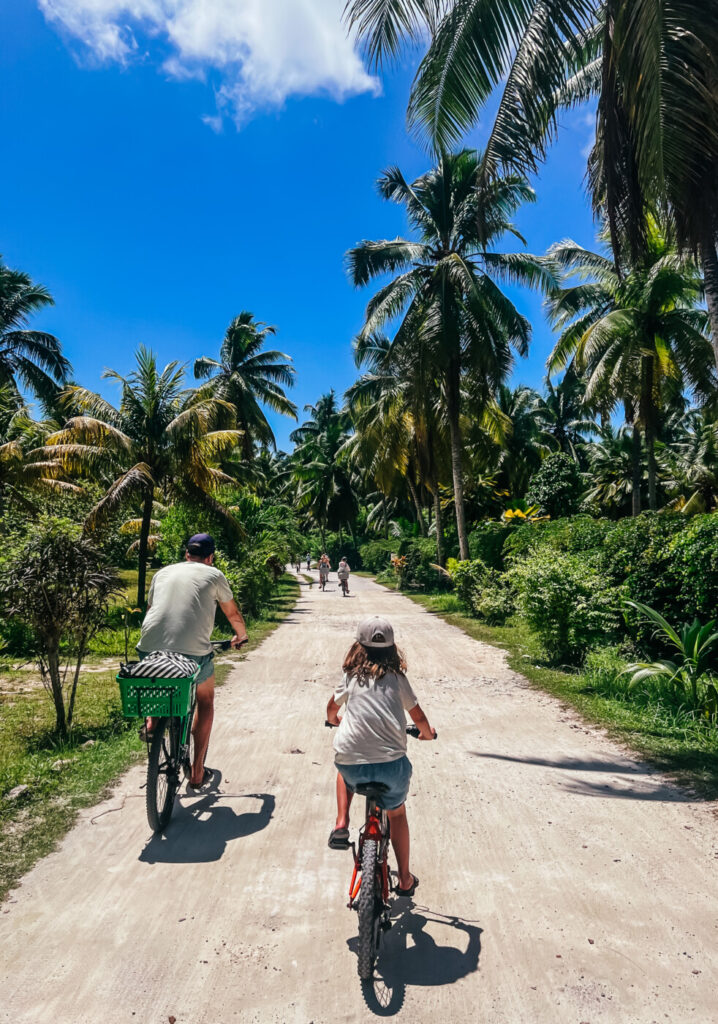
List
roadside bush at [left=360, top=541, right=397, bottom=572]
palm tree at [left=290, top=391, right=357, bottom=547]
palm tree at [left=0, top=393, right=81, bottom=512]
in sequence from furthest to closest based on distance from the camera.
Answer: palm tree at [left=290, top=391, right=357, bottom=547] < roadside bush at [left=360, top=541, right=397, bottom=572] < palm tree at [left=0, top=393, right=81, bottom=512]

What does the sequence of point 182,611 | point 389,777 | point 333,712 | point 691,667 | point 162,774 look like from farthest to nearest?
point 691,667 < point 182,611 < point 162,774 < point 333,712 < point 389,777

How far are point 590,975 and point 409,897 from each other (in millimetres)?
982

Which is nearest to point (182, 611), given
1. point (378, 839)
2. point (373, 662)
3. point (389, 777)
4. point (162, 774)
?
point (162, 774)

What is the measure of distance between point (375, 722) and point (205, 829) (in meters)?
1.98

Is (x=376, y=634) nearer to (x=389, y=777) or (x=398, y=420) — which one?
(x=389, y=777)

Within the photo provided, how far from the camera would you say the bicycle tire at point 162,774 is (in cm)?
430

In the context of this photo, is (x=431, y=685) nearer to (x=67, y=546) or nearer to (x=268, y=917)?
(x=67, y=546)

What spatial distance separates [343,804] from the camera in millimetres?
3594

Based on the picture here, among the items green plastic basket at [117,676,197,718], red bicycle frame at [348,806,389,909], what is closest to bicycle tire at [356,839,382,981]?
red bicycle frame at [348,806,389,909]

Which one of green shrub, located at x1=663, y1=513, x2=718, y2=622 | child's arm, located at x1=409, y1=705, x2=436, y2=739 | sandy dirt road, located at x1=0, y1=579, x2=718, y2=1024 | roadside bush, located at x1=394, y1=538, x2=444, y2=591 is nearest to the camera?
sandy dirt road, located at x1=0, y1=579, x2=718, y2=1024

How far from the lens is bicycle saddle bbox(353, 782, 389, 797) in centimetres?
321

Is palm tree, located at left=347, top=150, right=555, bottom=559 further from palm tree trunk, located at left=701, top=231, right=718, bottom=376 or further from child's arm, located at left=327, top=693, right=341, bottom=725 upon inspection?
child's arm, located at left=327, top=693, right=341, bottom=725

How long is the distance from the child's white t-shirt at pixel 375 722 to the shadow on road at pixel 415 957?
2.79 feet

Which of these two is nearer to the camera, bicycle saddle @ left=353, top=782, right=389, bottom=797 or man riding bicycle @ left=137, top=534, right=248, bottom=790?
bicycle saddle @ left=353, top=782, right=389, bottom=797
